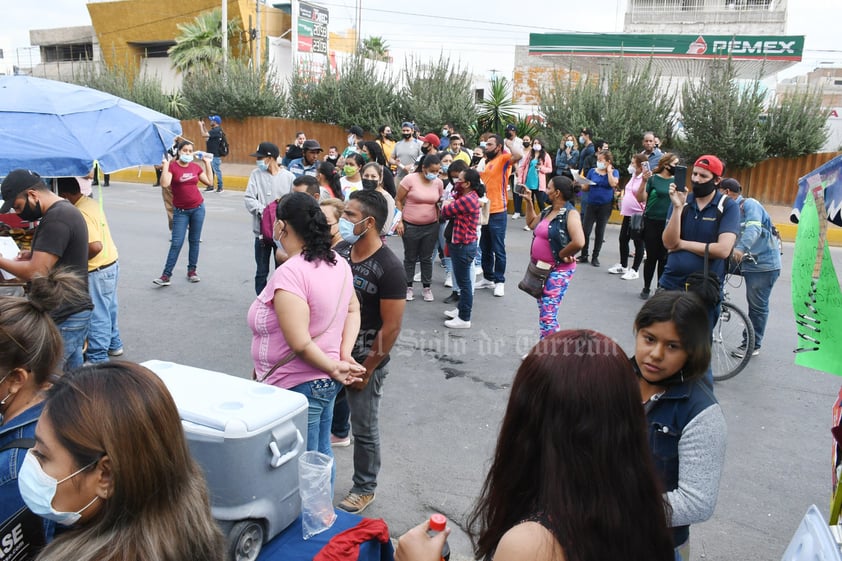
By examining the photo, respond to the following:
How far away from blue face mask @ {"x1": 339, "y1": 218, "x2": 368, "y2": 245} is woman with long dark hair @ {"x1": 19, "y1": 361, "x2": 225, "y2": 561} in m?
2.18

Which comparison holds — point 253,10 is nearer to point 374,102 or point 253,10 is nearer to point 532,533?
point 374,102

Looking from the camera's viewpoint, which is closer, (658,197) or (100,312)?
(100,312)

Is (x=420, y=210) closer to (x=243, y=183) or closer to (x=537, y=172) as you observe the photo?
(x=537, y=172)

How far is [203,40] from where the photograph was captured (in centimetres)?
2800

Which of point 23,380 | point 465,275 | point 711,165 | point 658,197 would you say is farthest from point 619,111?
point 23,380

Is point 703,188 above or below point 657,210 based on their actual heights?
above

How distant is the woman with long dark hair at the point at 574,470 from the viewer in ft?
4.91

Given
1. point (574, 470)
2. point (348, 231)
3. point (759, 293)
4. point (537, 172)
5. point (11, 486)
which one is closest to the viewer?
point (574, 470)

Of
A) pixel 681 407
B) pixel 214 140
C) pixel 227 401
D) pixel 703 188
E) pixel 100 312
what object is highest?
pixel 703 188

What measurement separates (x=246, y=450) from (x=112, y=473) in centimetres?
95

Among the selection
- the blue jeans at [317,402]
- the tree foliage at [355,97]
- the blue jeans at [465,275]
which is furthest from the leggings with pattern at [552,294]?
the tree foliage at [355,97]

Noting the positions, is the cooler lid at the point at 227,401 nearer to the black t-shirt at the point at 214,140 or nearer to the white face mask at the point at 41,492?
the white face mask at the point at 41,492

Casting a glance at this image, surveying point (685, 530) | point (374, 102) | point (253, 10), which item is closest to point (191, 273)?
point (685, 530)

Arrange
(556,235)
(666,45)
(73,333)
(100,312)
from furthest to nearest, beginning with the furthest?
(666,45) → (556,235) → (100,312) → (73,333)
